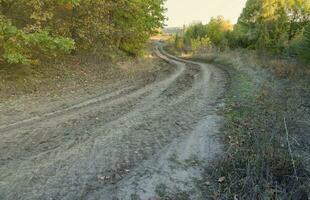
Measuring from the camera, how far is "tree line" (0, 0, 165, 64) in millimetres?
12977

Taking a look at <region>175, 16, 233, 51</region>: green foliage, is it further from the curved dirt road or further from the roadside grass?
the curved dirt road

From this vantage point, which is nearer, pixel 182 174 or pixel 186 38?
pixel 182 174

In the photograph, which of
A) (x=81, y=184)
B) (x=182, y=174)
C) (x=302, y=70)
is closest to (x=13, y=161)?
(x=81, y=184)

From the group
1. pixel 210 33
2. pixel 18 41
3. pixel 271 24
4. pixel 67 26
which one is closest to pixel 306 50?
pixel 67 26

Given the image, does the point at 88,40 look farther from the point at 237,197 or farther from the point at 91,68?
the point at 237,197

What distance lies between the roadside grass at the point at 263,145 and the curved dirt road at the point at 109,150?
434 millimetres

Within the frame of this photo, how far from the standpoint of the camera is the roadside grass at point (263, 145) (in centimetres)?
538

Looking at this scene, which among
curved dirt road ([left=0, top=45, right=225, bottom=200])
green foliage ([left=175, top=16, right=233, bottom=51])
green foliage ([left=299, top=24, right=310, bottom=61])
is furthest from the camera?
green foliage ([left=175, top=16, right=233, bottom=51])

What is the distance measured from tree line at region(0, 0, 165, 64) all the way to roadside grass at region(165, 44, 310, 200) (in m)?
7.90

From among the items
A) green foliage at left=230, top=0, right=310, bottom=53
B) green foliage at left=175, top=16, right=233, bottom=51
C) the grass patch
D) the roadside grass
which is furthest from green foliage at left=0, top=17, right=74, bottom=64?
green foliage at left=175, top=16, right=233, bottom=51

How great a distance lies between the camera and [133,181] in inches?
230

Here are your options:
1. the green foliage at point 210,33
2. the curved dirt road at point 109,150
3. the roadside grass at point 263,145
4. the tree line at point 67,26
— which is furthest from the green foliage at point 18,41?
the green foliage at point 210,33

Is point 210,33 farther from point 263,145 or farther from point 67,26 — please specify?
point 263,145

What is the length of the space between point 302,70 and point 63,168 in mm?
15657
